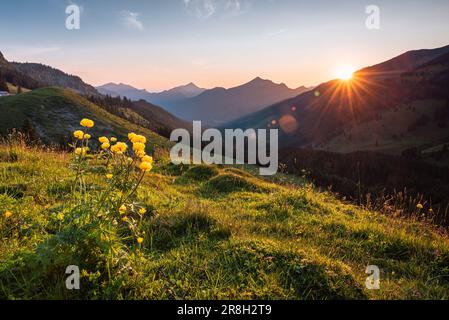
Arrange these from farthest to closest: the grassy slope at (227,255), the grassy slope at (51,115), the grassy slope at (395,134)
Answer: the grassy slope at (395,134)
the grassy slope at (51,115)
the grassy slope at (227,255)

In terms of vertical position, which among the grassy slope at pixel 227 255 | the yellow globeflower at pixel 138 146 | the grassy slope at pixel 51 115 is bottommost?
the grassy slope at pixel 227 255

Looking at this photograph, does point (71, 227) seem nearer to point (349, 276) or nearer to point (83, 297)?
point (83, 297)

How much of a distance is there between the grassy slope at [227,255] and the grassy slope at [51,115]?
3931cm

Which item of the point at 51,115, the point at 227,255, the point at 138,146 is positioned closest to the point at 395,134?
the point at 51,115

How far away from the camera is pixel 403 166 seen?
325ft

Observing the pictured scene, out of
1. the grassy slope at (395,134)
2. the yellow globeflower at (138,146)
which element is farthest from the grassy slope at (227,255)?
the grassy slope at (395,134)

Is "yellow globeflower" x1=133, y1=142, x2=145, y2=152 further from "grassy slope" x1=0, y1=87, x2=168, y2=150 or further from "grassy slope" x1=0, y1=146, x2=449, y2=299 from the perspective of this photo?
"grassy slope" x1=0, y1=87, x2=168, y2=150

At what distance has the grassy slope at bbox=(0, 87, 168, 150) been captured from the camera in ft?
141

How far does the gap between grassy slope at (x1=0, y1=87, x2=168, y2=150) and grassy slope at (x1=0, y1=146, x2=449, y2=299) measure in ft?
129

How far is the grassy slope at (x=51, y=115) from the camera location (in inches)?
1693

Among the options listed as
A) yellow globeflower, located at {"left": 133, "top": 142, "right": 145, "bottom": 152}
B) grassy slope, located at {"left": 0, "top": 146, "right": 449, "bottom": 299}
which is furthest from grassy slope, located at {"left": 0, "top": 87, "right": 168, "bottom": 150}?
yellow globeflower, located at {"left": 133, "top": 142, "right": 145, "bottom": 152}

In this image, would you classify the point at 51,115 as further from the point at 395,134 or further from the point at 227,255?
the point at 395,134

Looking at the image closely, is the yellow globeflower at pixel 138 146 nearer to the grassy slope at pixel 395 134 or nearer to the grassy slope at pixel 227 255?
the grassy slope at pixel 227 255
